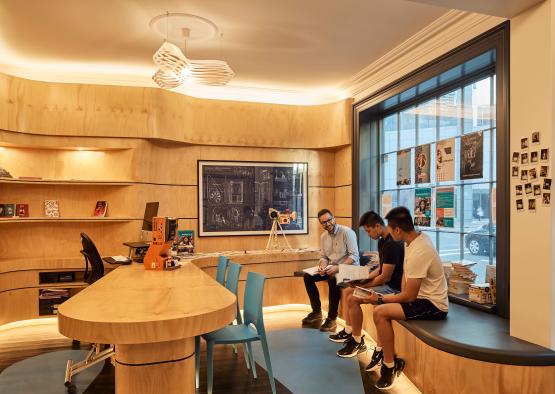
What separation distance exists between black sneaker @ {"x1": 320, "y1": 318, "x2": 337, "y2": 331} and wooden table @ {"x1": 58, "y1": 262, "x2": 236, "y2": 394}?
2.46 m

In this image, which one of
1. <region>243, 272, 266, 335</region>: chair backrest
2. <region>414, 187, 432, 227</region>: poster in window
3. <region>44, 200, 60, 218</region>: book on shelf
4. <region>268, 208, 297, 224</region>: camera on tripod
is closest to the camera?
<region>243, 272, 266, 335</region>: chair backrest

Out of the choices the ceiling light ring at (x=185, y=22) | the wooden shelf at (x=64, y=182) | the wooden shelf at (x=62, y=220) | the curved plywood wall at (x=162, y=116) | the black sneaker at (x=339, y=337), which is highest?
the ceiling light ring at (x=185, y=22)

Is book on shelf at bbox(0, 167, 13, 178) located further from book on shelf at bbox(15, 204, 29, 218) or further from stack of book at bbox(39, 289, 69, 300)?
stack of book at bbox(39, 289, 69, 300)

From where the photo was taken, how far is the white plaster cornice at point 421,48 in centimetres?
344

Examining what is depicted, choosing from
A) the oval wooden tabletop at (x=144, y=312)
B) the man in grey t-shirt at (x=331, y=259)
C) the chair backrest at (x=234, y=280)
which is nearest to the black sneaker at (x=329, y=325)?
the man in grey t-shirt at (x=331, y=259)

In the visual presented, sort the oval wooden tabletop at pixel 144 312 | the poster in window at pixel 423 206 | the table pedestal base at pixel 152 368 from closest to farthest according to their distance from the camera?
1. the oval wooden tabletop at pixel 144 312
2. the table pedestal base at pixel 152 368
3. the poster in window at pixel 423 206

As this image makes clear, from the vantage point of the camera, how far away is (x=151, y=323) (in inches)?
68.4

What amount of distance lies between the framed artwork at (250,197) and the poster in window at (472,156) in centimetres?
245

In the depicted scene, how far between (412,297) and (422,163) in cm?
183

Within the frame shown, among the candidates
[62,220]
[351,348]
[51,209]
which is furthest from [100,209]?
[351,348]

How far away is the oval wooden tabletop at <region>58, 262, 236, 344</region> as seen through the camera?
5.62 ft

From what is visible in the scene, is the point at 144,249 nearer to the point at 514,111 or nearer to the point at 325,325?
the point at 325,325

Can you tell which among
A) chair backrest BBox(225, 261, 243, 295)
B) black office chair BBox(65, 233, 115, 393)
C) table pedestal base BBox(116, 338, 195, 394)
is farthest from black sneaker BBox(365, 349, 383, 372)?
black office chair BBox(65, 233, 115, 393)

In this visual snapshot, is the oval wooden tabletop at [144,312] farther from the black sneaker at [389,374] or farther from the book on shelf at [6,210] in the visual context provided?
the book on shelf at [6,210]
